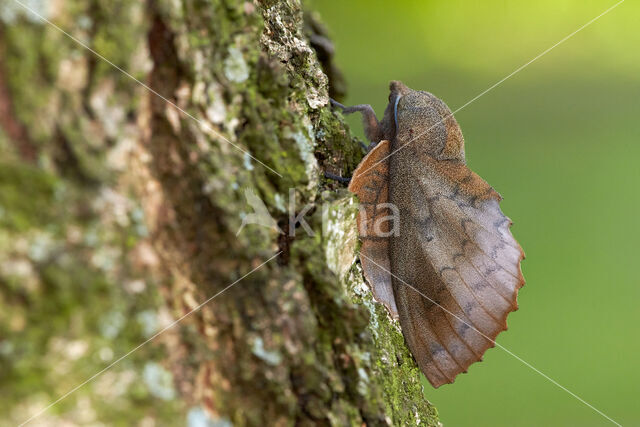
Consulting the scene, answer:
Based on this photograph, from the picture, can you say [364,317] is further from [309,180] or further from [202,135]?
[202,135]

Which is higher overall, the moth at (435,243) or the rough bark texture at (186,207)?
the moth at (435,243)

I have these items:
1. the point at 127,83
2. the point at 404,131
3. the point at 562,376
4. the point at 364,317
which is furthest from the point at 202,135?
the point at 562,376

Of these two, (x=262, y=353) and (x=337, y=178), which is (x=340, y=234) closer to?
(x=337, y=178)

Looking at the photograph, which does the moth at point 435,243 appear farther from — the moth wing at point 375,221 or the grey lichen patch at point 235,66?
the grey lichen patch at point 235,66

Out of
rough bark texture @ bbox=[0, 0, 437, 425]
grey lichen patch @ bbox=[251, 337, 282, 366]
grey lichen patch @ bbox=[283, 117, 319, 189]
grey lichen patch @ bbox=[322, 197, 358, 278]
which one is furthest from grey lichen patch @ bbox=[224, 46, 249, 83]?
grey lichen patch @ bbox=[251, 337, 282, 366]

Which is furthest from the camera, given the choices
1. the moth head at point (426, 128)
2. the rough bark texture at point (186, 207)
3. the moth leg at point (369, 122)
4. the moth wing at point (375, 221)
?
the moth leg at point (369, 122)

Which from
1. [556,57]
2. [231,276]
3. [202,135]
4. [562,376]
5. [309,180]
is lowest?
[231,276]

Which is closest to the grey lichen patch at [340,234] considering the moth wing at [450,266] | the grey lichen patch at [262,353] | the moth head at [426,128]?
the grey lichen patch at [262,353]

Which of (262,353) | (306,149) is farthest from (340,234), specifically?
(262,353)
